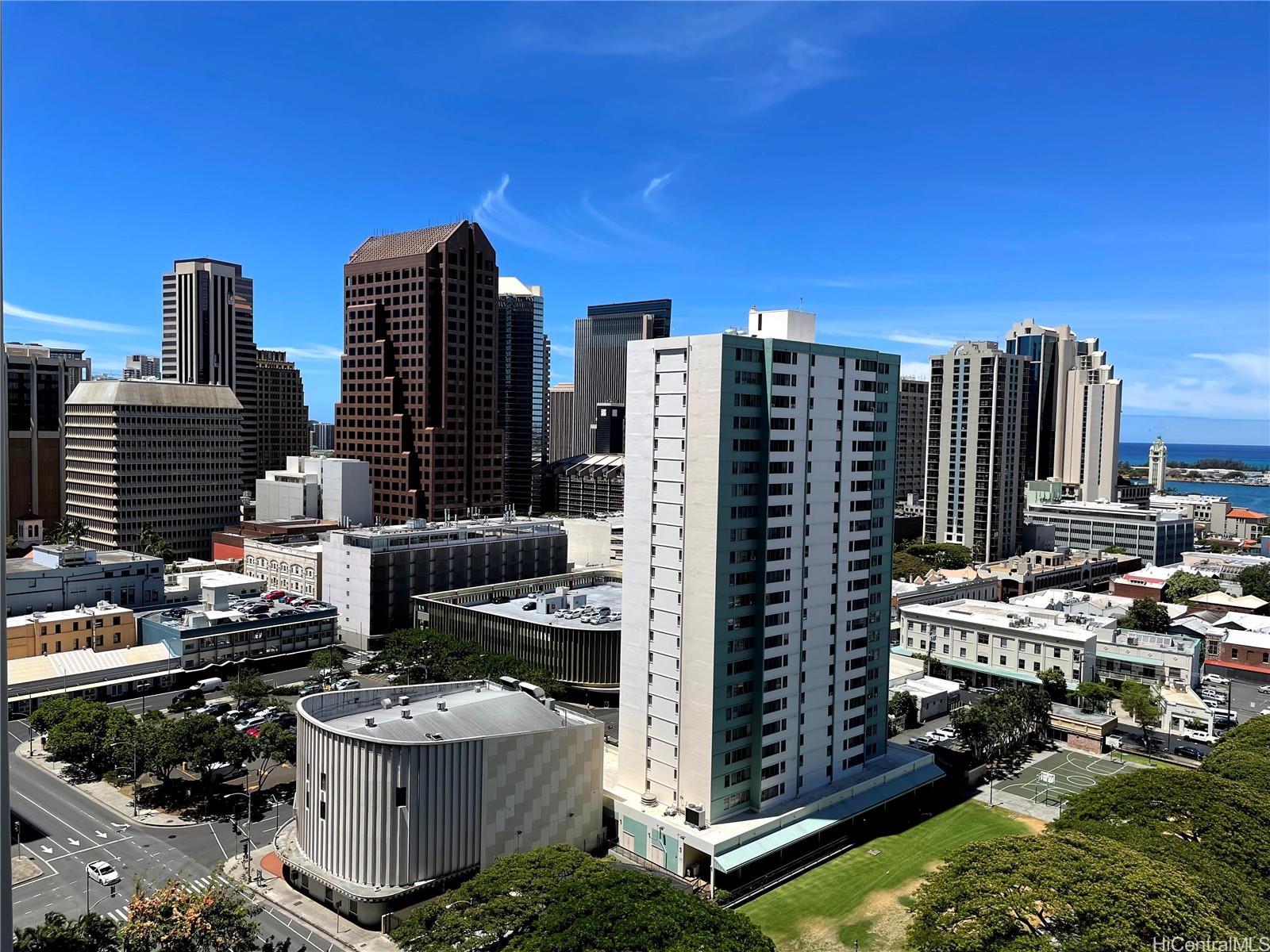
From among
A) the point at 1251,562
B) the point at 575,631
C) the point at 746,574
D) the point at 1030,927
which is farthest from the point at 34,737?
the point at 1251,562

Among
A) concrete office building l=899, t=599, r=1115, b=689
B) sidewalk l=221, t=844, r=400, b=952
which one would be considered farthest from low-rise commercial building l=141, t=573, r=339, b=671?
concrete office building l=899, t=599, r=1115, b=689

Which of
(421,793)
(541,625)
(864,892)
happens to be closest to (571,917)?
(421,793)

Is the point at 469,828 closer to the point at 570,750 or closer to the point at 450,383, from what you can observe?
the point at 570,750

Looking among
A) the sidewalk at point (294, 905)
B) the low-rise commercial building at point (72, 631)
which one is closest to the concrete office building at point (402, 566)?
the low-rise commercial building at point (72, 631)

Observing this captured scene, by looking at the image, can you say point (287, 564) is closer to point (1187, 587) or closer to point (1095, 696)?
point (1095, 696)

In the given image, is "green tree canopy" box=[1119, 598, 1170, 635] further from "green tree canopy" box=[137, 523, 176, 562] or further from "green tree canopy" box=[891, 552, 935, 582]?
"green tree canopy" box=[137, 523, 176, 562]

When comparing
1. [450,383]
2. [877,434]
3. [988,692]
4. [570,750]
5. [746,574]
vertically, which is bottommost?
[988,692]

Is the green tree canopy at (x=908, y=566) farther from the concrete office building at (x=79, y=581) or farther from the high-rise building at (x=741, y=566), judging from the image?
the concrete office building at (x=79, y=581)
